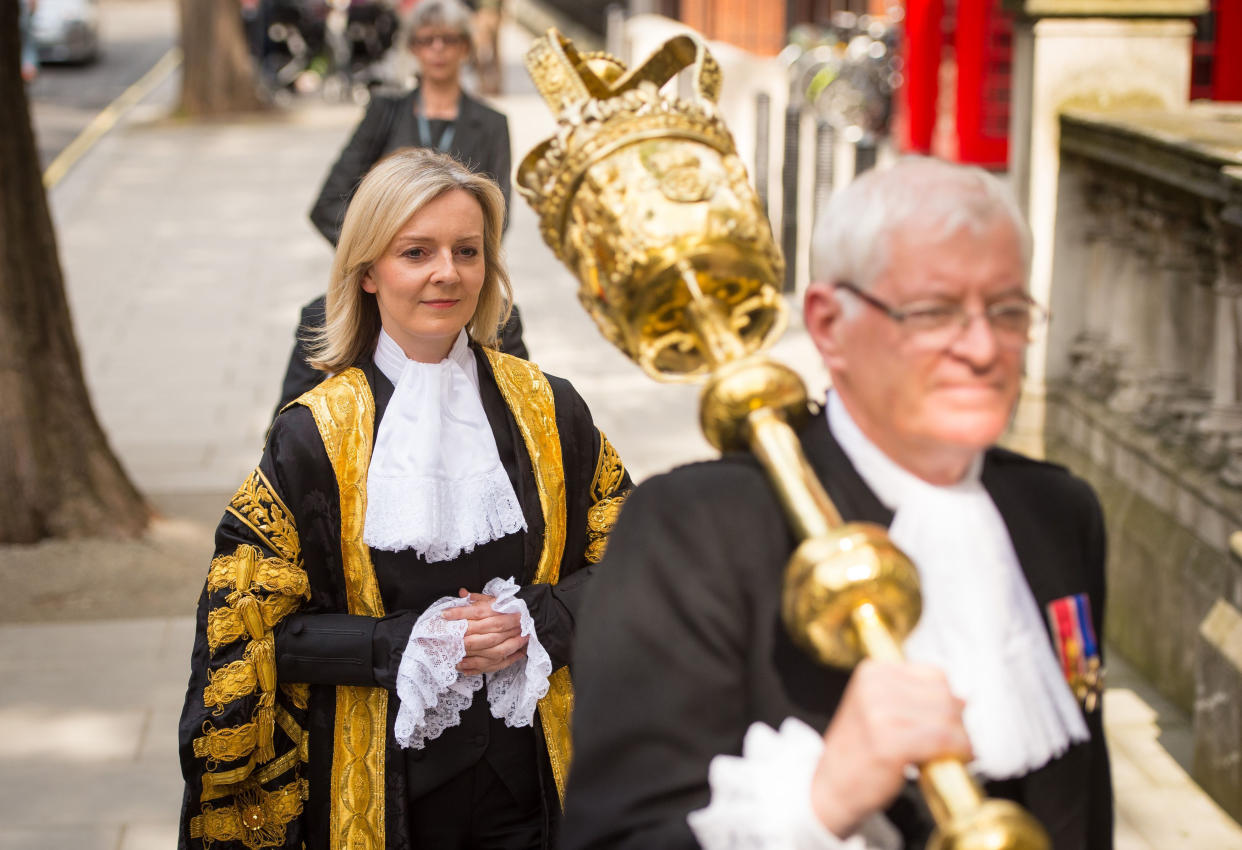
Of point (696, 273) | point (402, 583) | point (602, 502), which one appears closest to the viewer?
point (696, 273)

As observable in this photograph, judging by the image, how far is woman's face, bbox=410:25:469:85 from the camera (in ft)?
19.4

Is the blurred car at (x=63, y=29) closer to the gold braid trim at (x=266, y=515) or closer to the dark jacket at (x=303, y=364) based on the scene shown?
the dark jacket at (x=303, y=364)


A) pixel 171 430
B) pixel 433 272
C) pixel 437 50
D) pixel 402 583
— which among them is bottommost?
pixel 171 430

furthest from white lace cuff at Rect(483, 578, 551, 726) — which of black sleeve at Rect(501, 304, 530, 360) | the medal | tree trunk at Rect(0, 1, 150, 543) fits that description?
tree trunk at Rect(0, 1, 150, 543)

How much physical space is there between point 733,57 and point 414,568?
14633mm

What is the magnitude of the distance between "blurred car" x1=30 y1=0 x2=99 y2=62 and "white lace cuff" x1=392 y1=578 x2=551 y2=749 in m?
26.6

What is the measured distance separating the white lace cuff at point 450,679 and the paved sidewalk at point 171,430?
212 cm

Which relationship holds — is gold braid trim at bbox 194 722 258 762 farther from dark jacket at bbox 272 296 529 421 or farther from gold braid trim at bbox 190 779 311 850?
dark jacket at bbox 272 296 529 421

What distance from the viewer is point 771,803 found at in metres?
1.62

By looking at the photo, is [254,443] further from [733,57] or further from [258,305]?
[733,57]

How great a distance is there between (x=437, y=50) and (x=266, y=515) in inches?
142

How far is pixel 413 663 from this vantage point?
266 cm

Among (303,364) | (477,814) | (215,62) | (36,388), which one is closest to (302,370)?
(303,364)

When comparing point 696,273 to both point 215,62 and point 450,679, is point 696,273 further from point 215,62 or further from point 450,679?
point 215,62
